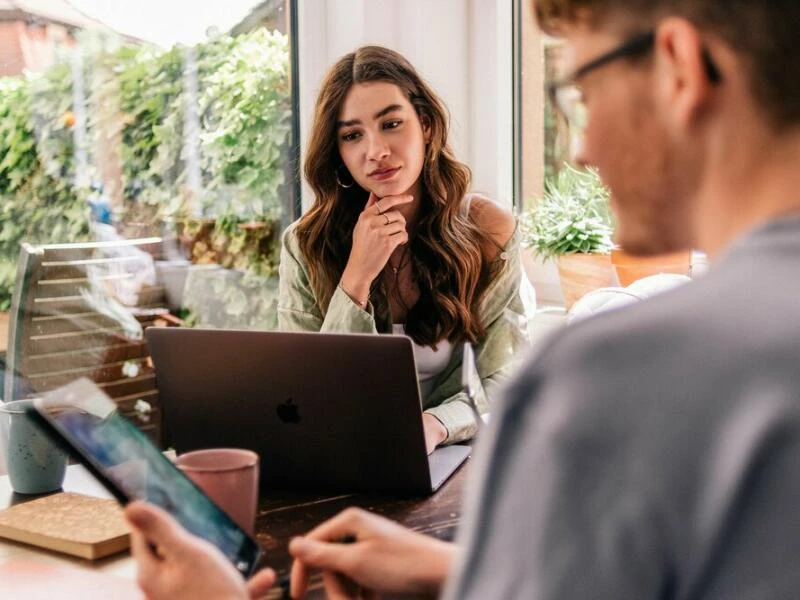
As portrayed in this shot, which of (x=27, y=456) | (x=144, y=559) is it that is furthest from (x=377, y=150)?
(x=144, y=559)

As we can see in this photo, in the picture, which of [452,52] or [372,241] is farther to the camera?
[452,52]

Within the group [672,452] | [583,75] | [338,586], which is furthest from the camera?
[338,586]

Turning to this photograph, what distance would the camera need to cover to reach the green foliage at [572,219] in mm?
2656

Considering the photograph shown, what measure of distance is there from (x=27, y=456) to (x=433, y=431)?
588 mm

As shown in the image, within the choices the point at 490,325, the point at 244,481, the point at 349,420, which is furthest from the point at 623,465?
the point at 490,325

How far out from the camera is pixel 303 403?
123cm

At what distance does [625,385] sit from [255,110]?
7.71 ft

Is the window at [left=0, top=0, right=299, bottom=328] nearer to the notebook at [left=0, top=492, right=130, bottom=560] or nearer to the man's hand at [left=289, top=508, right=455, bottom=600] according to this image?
the notebook at [left=0, top=492, right=130, bottom=560]

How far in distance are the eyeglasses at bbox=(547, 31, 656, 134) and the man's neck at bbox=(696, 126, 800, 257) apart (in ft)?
0.26

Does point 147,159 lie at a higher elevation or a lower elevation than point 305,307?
higher

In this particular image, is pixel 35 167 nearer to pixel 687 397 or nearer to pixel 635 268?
pixel 635 268

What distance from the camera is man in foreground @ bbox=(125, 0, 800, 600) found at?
0.45 metres

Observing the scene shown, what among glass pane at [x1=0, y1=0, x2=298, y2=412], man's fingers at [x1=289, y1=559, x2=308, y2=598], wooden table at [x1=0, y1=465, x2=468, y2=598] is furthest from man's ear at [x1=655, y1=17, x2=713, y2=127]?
glass pane at [x1=0, y1=0, x2=298, y2=412]

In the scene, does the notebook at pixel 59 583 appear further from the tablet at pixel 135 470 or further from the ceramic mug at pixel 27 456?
the ceramic mug at pixel 27 456
